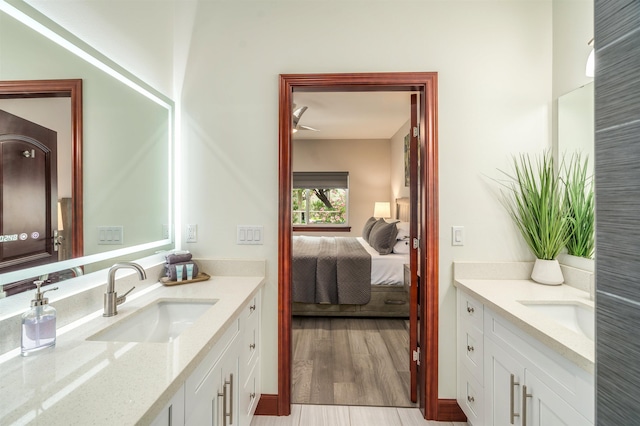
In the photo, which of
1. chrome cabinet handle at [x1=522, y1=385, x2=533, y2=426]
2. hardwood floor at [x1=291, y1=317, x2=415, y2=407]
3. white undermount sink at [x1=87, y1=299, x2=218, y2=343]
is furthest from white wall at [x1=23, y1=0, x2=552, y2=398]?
chrome cabinet handle at [x1=522, y1=385, x2=533, y2=426]

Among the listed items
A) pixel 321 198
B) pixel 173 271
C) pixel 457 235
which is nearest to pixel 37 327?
pixel 173 271

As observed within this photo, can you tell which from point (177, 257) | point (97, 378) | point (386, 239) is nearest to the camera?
point (97, 378)

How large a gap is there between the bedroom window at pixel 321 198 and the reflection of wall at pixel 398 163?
1.00 meters

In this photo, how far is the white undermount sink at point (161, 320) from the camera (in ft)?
4.20

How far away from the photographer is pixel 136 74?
1.63 meters

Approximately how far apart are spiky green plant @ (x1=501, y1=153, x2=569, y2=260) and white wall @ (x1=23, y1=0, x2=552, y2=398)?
0.08 metres

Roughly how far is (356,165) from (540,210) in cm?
509

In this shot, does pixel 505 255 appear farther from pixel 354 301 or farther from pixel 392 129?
pixel 392 129

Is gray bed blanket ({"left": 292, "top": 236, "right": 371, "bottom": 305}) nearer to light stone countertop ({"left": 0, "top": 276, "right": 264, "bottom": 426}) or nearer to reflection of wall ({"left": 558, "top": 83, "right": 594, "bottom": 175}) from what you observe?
reflection of wall ({"left": 558, "top": 83, "right": 594, "bottom": 175})

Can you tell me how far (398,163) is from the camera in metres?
5.89

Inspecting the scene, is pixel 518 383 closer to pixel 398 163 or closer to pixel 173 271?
pixel 173 271

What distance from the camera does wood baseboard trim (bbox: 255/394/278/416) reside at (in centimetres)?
191

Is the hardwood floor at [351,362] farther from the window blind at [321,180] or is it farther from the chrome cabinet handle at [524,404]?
the window blind at [321,180]

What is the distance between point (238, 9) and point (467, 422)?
288 centimetres
